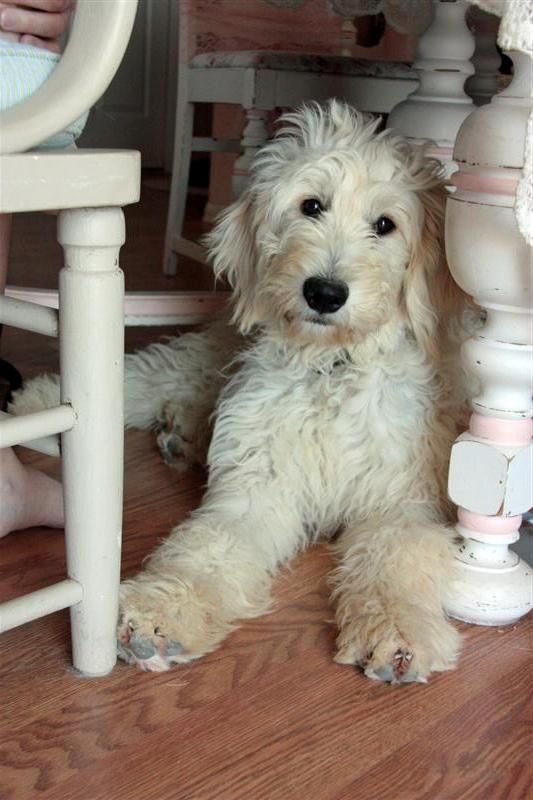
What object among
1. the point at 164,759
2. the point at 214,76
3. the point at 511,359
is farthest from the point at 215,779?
the point at 214,76

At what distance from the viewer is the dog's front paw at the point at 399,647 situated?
122 centimetres

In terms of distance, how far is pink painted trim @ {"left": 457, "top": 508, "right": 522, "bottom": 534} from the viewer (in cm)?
134

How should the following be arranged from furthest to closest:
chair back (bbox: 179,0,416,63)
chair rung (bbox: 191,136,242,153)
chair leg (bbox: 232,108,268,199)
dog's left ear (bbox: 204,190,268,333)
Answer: chair rung (bbox: 191,136,242,153) → chair back (bbox: 179,0,416,63) → chair leg (bbox: 232,108,268,199) → dog's left ear (bbox: 204,190,268,333)

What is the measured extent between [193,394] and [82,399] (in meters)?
0.94

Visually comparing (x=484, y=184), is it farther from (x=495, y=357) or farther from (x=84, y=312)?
(x=84, y=312)

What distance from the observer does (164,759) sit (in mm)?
1062

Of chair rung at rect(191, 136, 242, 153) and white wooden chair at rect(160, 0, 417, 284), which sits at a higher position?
white wooden chair at rect(160, 0, 417, 284)

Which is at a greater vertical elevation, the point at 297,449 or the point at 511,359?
the point at 511,359

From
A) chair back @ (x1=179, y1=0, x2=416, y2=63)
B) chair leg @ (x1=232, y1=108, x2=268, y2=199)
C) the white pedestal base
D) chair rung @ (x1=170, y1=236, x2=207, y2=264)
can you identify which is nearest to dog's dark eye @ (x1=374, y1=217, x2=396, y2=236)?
the white pedestal base

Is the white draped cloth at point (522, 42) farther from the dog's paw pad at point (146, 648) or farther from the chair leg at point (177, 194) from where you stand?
the chair leg at point (177, 194)

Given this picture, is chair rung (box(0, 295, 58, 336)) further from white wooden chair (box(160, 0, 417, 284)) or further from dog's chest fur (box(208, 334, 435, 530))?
white wooden chair (box(160, 0, 417, 284))

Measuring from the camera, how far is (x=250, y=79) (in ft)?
8.55

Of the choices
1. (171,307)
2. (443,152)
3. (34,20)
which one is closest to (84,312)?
(34,20)

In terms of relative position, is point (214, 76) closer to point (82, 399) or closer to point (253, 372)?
point (253, 372)
